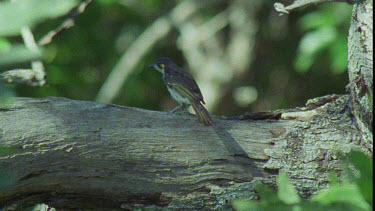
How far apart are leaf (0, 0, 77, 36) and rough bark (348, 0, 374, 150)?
275cm

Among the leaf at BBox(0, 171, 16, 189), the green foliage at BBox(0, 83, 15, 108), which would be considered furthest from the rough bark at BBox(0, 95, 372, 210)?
the green foliage at BBox(0, 83, 15, 108)

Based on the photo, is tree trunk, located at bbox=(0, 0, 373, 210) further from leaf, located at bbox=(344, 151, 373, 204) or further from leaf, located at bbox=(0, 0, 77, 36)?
leaf, located at bbox=(0, 0, 77, 36)

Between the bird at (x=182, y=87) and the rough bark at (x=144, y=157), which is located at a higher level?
the bird at (x=182, y=87)

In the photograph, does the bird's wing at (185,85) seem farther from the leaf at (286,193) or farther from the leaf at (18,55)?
the leaf at (18,55)

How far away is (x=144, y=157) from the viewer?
3.53 metres

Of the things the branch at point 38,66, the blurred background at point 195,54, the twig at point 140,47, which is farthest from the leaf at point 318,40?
the branch at point 38,66

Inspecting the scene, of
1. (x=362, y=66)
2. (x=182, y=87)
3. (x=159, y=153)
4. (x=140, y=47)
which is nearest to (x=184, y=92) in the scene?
(x=182, y=87)

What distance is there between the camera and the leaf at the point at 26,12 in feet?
2.97

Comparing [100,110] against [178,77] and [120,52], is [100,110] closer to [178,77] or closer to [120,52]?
[178,77]

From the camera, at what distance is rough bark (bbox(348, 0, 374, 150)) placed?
3299mm

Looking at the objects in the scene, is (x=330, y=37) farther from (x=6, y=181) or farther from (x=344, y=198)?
(x=6, y=181)

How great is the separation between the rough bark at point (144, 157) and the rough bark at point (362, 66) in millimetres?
168

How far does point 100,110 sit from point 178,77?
7.55 feet

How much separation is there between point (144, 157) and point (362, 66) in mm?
1910
